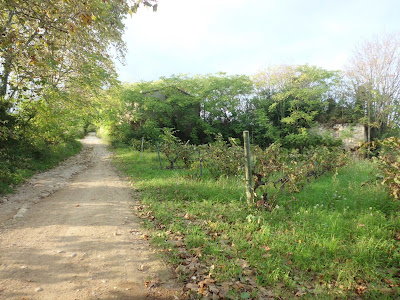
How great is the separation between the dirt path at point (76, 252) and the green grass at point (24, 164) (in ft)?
3.33

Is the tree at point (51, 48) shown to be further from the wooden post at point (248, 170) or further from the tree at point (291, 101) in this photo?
the tree at point (291, 101)

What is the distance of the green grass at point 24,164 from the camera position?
7238 mm

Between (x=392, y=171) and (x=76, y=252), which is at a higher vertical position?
(x=392, y=171)

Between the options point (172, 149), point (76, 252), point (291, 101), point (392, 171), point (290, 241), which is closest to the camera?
point (76, 252)

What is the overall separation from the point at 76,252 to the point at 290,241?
11.5 ft

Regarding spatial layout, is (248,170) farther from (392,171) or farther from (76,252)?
(76,252)

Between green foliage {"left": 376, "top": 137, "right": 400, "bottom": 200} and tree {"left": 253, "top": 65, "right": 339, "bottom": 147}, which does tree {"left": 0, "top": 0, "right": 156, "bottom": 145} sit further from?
tree {"left": 253, "top": 65, "right": 339, "bottom": 147}

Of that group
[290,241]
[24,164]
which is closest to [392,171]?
[290,241]

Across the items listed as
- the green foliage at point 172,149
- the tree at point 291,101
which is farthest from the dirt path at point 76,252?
the tree at point 291,101

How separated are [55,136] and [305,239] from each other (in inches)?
547

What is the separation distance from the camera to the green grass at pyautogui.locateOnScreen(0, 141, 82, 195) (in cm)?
724

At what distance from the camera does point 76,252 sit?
363 cm

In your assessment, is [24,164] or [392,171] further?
[24,164]

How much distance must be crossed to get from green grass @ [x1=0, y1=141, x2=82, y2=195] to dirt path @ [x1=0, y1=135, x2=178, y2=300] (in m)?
1.02
